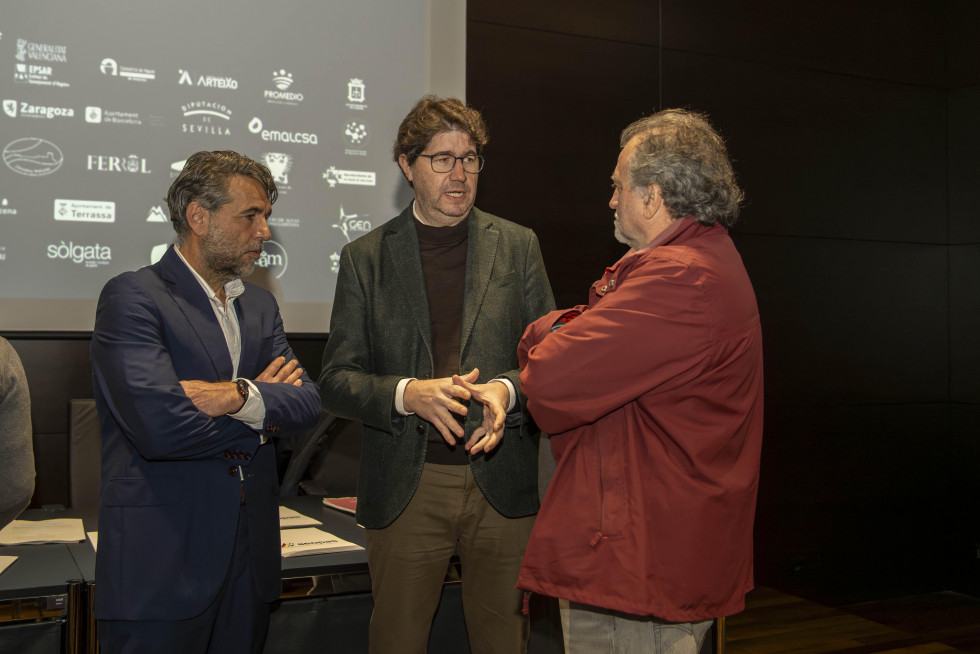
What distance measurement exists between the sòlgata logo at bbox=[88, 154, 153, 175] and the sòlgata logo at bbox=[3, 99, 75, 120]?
19 centimetres

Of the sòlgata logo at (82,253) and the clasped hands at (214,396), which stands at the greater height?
the sòlgata logo at (82,253)

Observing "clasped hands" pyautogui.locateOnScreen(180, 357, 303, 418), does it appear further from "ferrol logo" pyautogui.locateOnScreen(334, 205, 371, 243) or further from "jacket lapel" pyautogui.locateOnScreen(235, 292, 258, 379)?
"ferrol logo" pyautogui.locateOnScreen(334, 205, 371, 243)

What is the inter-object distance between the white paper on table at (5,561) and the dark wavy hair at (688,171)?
69.8 inches

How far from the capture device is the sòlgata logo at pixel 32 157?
343cm

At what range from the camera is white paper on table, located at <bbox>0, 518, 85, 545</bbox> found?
2.43 metres

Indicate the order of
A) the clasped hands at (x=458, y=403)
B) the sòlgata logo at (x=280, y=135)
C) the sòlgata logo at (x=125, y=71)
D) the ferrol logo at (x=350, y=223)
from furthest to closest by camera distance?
the ferrol logo at (x=350, y=223), the sòlgata logo at (x=280, y=135), the sòlgata logo at (x=125, y=71), the clasped hands at (x=458, y=403)

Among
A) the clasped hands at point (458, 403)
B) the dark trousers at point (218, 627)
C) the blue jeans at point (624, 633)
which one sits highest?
the clasped hands at point (458, 403)

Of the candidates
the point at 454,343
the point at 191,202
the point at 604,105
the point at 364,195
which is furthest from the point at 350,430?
the point at 604,105

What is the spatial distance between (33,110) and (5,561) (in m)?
2.04

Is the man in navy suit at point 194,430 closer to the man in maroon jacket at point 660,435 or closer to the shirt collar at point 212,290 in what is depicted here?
the shirt collar at point 212,290

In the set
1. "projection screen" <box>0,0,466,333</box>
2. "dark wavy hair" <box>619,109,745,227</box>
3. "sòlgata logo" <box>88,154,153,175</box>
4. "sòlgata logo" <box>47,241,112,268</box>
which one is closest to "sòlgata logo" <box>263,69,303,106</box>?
"projection screen" <box>0,0,466,333</box>

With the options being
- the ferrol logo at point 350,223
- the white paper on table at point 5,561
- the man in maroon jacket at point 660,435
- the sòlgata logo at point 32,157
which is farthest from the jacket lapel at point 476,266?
the sòlgata logo at point 32,157

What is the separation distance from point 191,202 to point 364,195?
203 centimetres

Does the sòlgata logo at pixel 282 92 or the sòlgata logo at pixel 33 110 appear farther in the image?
the sòlgata logo at pixel 282 92
